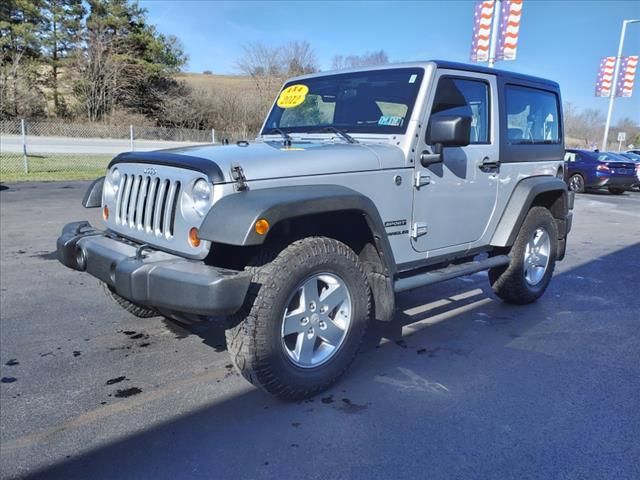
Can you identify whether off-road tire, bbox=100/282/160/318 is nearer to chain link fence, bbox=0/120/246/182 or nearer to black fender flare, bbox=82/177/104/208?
black fender flare, bbox=82/177/104/208

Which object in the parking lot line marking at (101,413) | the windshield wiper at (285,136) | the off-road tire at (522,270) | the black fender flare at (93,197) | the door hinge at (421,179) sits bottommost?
the parking lot line marking at (101,413)

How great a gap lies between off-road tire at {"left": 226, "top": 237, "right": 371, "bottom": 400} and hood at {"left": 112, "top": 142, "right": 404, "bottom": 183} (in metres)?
0.45

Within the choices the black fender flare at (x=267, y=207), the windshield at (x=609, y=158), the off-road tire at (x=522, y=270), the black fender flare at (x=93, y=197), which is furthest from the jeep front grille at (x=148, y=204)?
the windshield at (x=609, y=158)

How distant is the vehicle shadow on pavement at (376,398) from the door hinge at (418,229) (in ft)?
3.00

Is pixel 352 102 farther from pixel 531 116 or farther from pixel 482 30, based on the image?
pixel 482 30

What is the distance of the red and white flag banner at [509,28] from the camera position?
14992 millimetres

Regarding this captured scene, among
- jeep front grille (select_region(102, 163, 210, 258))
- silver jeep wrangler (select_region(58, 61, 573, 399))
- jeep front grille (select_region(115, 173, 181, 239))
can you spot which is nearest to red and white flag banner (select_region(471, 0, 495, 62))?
silver jeep wrangler (select_region(58, 61, 573, 399))

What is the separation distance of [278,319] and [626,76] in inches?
1360

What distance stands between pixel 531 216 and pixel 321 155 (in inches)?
106

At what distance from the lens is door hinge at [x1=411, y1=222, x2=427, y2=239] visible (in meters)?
3.70

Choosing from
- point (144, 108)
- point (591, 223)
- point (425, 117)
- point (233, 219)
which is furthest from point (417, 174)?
point (144, 108)

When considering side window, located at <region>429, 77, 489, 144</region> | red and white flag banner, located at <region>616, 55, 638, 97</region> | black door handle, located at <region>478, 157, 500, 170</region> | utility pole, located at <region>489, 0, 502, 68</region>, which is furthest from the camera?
red and white flag banner, located at <region>616, 55, 638, 97</region>

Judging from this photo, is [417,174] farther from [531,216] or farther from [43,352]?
[43,352]

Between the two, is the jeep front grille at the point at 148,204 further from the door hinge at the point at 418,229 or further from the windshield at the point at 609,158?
the windshield at the point at 609,158
